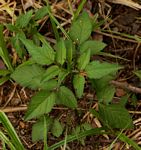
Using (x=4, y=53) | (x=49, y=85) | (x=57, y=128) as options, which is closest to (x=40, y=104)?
(x=49, y=85)

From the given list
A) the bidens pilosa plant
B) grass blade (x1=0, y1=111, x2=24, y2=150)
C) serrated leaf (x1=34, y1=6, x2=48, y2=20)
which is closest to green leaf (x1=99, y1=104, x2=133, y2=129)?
the bidens pilosa plant

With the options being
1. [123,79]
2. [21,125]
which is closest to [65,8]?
[123,79]

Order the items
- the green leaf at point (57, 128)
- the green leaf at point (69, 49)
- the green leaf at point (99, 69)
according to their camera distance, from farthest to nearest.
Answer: the green leaf at point (57, 128) < the green leaf at point (69, 49) < the green leaf at point (99, 69)

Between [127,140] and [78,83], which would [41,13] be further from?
[127,140]

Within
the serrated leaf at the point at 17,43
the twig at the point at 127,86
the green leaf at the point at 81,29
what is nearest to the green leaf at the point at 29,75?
the serrated leaf at the point at 17,43

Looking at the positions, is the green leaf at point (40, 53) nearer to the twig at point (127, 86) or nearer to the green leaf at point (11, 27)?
the green leaf at point (11, 27)

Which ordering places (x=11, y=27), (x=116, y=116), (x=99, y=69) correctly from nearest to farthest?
1. (x=99, y=69)
2. (x=116, y=116)
3. (x=11, y=27)
